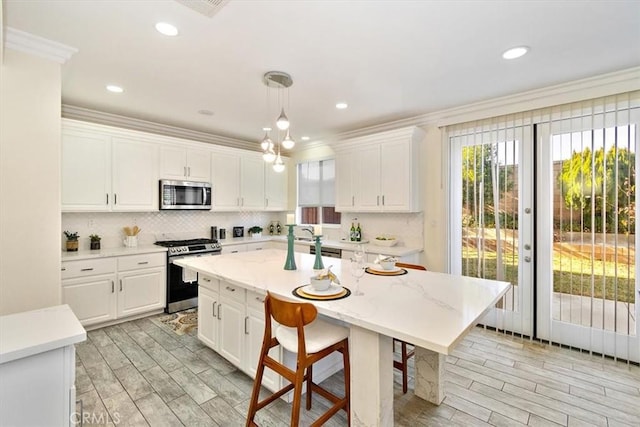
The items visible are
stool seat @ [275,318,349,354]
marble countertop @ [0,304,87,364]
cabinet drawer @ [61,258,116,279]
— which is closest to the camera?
marble countertop @ [0,304,87,364]

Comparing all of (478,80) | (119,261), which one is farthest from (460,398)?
(119,261)

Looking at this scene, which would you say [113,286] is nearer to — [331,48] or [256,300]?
[256,300]

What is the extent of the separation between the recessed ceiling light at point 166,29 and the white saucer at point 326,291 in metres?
2.00

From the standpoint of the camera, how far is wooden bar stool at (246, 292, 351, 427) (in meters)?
1.63

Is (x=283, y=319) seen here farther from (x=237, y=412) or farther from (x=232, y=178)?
(x=232, y=178)

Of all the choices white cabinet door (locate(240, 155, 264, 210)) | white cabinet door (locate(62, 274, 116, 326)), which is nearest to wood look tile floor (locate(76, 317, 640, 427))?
white cabinet door (locate(62, 274, 116, 326))

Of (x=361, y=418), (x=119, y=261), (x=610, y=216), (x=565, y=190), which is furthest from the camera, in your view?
(x=119, y=261)

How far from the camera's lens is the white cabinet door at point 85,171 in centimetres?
349

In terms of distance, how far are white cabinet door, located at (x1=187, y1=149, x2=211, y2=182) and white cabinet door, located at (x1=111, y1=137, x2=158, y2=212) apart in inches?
18.5

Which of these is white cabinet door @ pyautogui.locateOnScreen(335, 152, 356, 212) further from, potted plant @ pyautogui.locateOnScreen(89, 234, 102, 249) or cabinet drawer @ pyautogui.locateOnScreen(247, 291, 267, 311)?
potted plant @ pyautogui.locateOnScreen(89, 234, 102, 249)

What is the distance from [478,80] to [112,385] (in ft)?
13.8

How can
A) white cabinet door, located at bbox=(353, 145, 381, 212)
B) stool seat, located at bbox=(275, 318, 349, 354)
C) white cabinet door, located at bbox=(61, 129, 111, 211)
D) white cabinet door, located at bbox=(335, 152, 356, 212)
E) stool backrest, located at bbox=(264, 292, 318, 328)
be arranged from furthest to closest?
white cabinet door, located at bbox=(335, 152, 356, 212) < white cabinet door, located at bbox=(353, 145, 381, 212) < white cabinet door, located at bbox=(61, 129, 111, 211) < stool seat, located at bbox=(275, 318, 349, 354) < stool backrest, located at bbox=(264, 292, 318, 328)

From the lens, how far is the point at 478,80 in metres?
2.97

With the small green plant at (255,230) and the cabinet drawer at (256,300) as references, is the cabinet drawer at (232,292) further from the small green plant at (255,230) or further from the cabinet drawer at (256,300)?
the small green plant at (255,230)
